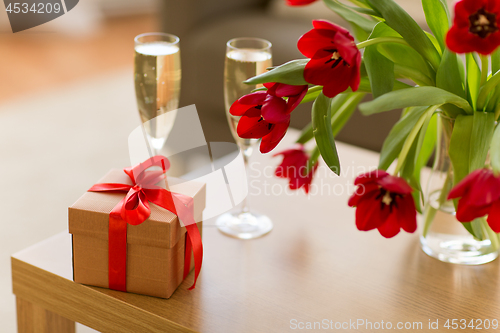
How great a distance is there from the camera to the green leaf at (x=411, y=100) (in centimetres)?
49

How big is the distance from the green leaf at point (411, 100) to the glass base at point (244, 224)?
372 millimetres

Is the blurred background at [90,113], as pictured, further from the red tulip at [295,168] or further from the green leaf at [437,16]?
the green leaf at [437,16]

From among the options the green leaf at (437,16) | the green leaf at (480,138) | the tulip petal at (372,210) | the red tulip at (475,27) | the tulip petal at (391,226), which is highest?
the red tulip at (475,27)

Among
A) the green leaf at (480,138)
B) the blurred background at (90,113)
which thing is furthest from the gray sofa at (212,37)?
the green leaf at (480,138)

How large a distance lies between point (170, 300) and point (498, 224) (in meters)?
0.39

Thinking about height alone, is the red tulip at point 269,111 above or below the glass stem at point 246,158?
above

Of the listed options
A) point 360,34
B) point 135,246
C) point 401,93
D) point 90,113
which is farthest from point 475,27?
point 90,113

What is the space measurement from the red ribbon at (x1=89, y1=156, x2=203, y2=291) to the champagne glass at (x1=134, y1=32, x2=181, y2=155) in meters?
0.10

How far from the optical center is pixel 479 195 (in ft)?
1.59

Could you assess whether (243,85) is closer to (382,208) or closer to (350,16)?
(350,16)

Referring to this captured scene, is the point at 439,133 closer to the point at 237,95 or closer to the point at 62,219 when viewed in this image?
the point at 237,95

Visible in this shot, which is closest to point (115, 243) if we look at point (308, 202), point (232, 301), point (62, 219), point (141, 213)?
point (141, 213)

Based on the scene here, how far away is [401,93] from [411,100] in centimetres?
2

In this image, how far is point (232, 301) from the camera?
2.31ft
